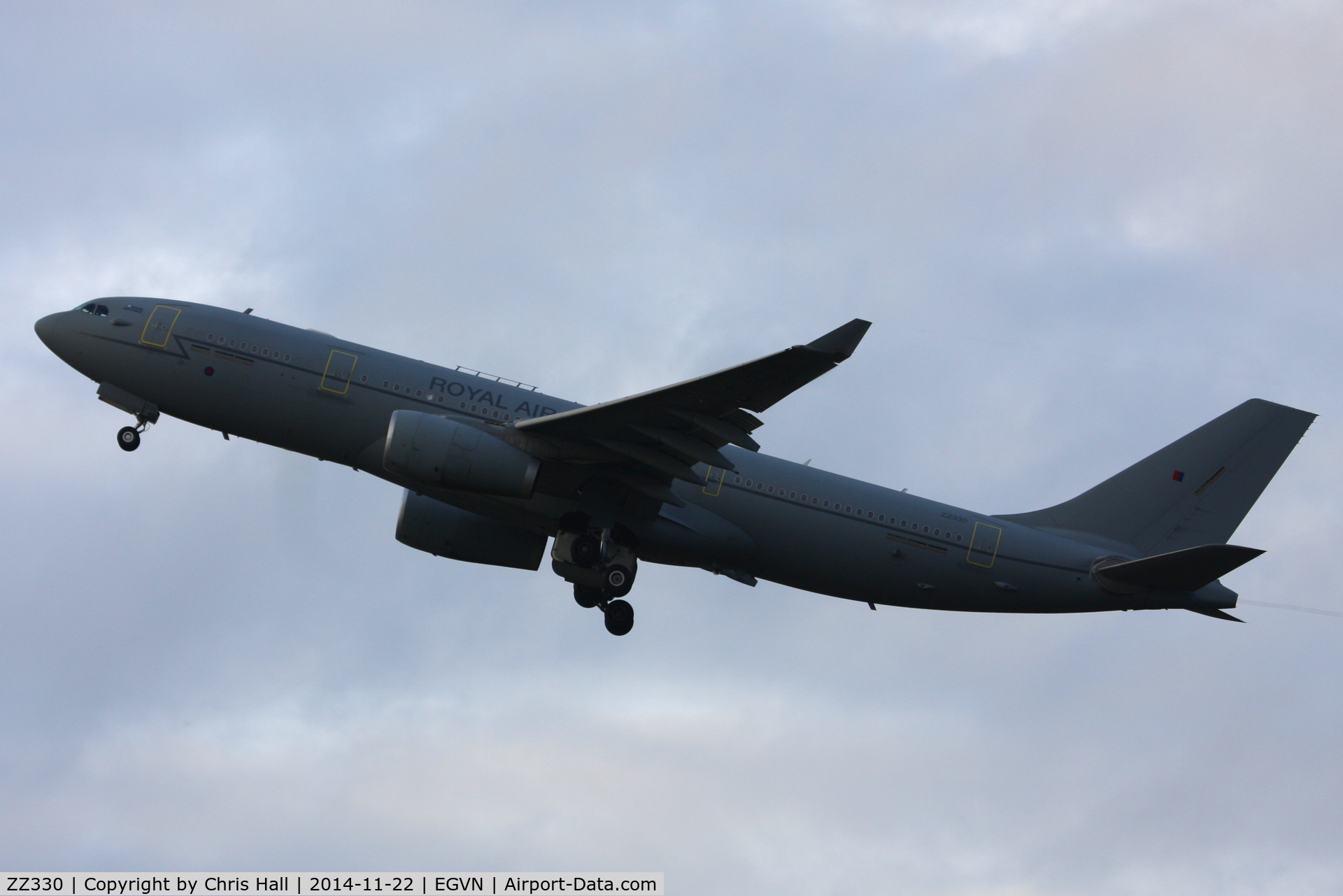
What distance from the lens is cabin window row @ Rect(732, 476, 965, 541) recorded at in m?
29.8

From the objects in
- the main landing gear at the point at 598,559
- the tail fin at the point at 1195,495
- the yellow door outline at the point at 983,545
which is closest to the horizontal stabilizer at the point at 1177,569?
the tail fin at the point at 1195,495

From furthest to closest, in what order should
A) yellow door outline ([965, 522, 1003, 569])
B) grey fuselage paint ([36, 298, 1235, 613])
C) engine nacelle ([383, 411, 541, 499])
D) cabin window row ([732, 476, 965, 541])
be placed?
yellow door outline ([965, 522, 1003, 569]), cabin window row ([732, 476, 965, 541]), grey fuselage paint ([36, 298, 1235, 613]), engine nacelle ([383, 411, 541, 499])

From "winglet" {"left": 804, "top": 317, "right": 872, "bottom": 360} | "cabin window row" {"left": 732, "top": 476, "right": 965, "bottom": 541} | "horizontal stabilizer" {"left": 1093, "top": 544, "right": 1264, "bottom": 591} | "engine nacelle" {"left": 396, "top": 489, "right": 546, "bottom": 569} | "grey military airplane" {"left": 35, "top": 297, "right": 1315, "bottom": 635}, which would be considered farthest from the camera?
"engine nacelle" {"left": 396, "top": 489, "right": 546, "bottom": 569}

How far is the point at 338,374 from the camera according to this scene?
1125 inches

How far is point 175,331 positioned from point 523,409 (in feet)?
28.1

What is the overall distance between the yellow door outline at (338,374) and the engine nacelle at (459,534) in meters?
4.74

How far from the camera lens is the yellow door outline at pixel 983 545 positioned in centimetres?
3039

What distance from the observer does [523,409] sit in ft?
95.8

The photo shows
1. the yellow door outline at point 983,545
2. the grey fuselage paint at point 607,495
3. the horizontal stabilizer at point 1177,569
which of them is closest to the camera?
the horizontal stabilizer at point 1177,569

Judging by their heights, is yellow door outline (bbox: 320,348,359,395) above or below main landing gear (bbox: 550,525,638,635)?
above

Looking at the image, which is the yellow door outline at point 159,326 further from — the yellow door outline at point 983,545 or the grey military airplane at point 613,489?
the yellow door outline at point 983,545

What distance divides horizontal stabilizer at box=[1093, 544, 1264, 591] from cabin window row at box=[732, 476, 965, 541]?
14.7 ft

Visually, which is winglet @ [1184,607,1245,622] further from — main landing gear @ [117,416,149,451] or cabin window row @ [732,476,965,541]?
main landing gear @ [117,416,149,451]

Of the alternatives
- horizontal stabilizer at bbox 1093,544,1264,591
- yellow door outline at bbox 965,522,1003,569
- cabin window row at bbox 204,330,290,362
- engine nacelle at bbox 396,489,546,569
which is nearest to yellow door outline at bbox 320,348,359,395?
cabin window row at bbox 204,330,290,362
